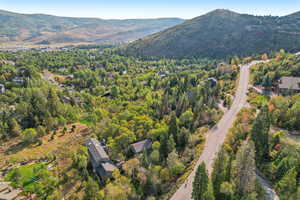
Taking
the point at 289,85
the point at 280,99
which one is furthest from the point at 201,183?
the point at 289,85

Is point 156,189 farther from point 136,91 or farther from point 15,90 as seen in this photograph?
point 15,90

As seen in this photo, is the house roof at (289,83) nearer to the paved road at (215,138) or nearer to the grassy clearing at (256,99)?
the grassy clearing at (256,99)

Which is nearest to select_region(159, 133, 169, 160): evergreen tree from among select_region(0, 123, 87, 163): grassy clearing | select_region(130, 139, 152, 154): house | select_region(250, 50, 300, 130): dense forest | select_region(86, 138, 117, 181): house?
select_region(130, 139, 152, 154): house

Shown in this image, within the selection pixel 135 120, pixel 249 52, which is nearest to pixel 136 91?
pixel 135 120

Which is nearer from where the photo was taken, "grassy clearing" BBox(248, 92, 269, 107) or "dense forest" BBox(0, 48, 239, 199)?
"dense forest" BBox(0, 48, 239, 199)

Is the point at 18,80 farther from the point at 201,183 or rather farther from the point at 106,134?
the point at 201,183

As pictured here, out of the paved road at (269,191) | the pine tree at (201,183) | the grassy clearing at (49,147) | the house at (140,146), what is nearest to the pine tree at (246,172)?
the paved road at (269,191)

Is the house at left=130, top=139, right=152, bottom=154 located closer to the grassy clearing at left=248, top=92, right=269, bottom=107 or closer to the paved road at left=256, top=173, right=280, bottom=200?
the paved road at left=256, top=173, right=280, bottom=200
